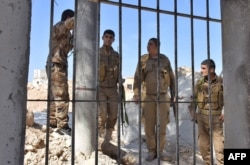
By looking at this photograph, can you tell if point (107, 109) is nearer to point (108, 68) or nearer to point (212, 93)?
point (108, 68)

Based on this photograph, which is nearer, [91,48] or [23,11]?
[23,11]

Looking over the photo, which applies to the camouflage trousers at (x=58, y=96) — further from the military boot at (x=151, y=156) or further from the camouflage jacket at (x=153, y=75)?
the military boot at (x=151, y=156)

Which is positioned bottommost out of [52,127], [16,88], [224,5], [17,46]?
[52,127]

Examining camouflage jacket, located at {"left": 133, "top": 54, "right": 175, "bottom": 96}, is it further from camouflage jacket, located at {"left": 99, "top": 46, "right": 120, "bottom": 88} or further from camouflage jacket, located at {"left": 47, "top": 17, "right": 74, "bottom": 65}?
camouflage jacket, located at {"left": 47, "top": 17, "right": 74, "bottom": 65}

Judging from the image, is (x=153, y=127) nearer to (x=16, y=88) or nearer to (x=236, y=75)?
(x=236, y=75)

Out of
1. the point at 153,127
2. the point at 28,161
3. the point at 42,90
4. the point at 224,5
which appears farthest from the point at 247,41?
the point at 42,90

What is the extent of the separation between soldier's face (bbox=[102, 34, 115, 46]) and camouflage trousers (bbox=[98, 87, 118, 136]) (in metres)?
0.59

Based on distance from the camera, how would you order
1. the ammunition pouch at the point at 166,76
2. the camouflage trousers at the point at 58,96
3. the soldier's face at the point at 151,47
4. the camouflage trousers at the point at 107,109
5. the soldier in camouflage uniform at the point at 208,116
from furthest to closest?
the camouflage trousers at the point at 58,96
the camouflage trousers at the point at 107,109
the ammunition pouch at the point at 166,76
the soldier in camouflage uniform at the point at 208,116
the soldier's face at the point at 151,47

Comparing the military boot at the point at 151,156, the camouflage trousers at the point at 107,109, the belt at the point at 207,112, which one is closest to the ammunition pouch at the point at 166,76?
the belt at the point at 207,112

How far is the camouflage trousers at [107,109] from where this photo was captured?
4164 mm

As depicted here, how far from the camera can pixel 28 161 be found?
11.6 ft

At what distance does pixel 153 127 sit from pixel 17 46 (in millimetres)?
2824

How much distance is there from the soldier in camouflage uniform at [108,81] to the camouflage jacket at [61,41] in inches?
18.9

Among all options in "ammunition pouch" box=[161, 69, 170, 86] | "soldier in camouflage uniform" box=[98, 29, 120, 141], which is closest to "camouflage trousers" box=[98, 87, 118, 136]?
"soldier in camouflage uniform" box=[98, 29, 120, 141]
